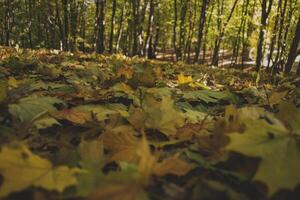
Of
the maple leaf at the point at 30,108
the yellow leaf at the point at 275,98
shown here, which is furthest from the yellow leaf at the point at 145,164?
the yellow leaf at the point at 275,98

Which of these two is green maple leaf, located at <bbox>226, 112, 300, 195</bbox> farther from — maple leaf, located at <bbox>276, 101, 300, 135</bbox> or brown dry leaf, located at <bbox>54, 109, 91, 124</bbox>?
brown dry leaf, located at <bbox>54, 109, 91, 124</bbox>

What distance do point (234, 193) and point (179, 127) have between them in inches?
35.5

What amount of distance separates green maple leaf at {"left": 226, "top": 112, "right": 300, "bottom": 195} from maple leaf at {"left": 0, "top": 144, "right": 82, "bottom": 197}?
0.60 metres

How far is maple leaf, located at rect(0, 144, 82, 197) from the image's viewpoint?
121cm

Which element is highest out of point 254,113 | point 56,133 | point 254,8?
point 254,8

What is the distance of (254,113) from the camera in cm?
193

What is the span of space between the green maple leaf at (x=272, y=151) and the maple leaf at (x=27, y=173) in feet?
1.97

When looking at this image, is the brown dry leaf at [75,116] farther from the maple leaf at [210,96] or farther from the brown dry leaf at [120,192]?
the maple leaf at [210,96]

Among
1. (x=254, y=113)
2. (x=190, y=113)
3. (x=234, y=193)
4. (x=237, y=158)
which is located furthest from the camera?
(x=190, y=113)

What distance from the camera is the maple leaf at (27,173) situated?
121 centimetres

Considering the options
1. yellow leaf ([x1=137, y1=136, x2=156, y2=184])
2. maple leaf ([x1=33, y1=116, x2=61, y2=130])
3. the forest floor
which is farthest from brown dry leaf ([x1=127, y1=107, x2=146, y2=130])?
yellow leaf ([x1=137, y1=136, x2=156, y2=184])

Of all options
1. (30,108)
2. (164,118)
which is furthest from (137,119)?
(30,108)

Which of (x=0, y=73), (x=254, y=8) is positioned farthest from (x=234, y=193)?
(x=254, y=8)

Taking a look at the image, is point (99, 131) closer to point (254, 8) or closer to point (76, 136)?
point (76, 136)
